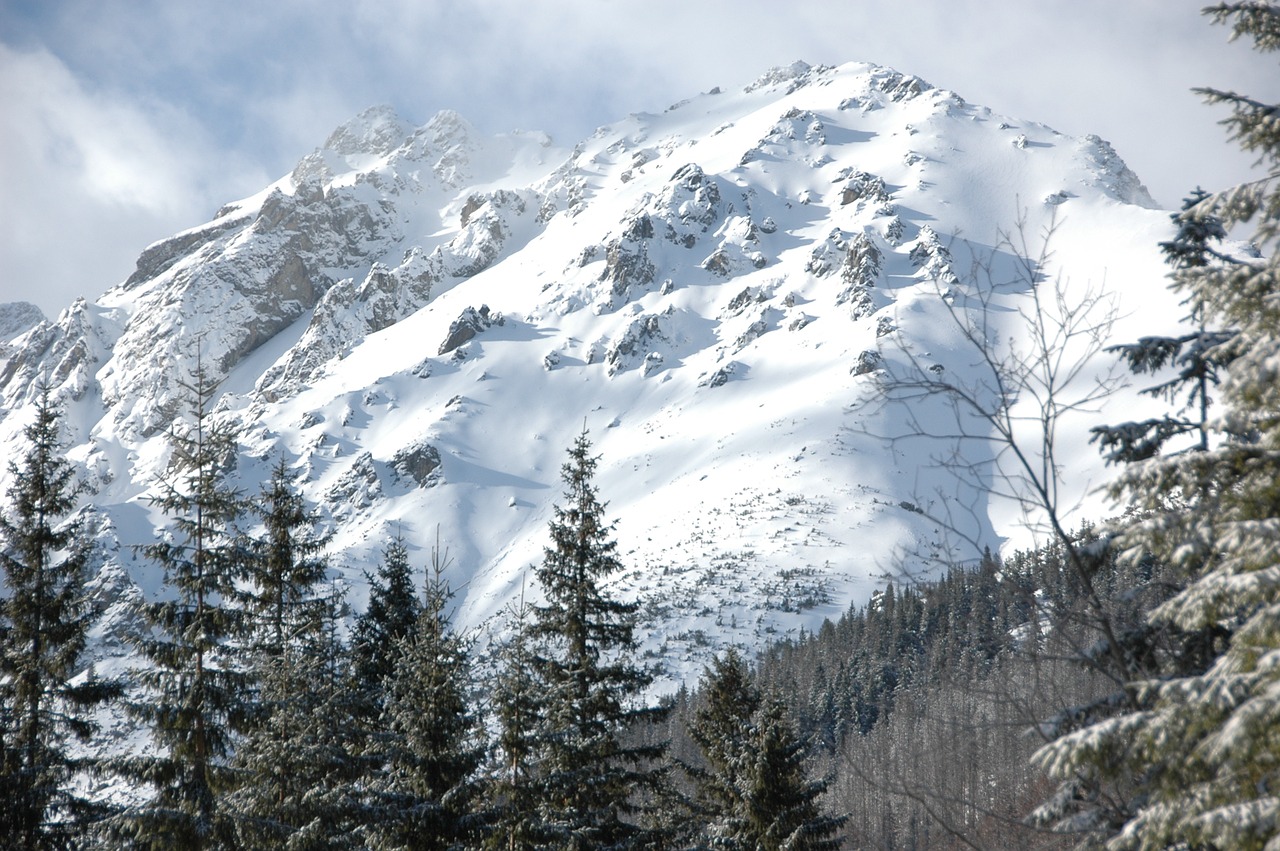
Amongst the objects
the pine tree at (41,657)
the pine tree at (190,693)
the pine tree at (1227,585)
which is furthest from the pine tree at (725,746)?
Result: the pine tree at (1227,585)

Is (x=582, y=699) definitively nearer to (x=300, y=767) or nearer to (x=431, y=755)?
(x=431, y=755)

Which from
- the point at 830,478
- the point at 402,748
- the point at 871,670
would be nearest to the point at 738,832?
the point at 402,748

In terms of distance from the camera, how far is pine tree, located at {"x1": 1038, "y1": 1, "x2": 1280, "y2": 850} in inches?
202

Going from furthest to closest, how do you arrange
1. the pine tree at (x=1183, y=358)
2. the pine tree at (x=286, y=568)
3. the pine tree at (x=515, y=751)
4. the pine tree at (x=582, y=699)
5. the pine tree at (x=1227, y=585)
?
the pine tree at (x=286, y=568) → the pine tree at (x=582, y=699) → the pine tree at (x=515, y=751) → the pine tree at (x=1183, y=358) → the pine tree at (x=1227, y=585)

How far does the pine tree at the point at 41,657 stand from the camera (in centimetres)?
1468

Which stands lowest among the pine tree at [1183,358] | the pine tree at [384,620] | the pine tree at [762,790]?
the pine tree at [762,790]

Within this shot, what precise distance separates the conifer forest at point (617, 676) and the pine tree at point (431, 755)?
6 cm

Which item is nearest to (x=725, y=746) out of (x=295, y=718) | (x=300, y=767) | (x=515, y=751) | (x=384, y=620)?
(x=515, y=751)

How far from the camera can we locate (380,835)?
545 inches

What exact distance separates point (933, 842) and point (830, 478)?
141 m

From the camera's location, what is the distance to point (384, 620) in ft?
70.7

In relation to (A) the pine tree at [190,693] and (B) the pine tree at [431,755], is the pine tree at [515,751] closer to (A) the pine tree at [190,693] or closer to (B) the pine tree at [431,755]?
(B) the pine tree at [431,755]

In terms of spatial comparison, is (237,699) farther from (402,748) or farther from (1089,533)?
(1089,533)

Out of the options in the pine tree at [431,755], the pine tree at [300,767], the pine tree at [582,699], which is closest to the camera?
the pine tree at [300,767]
